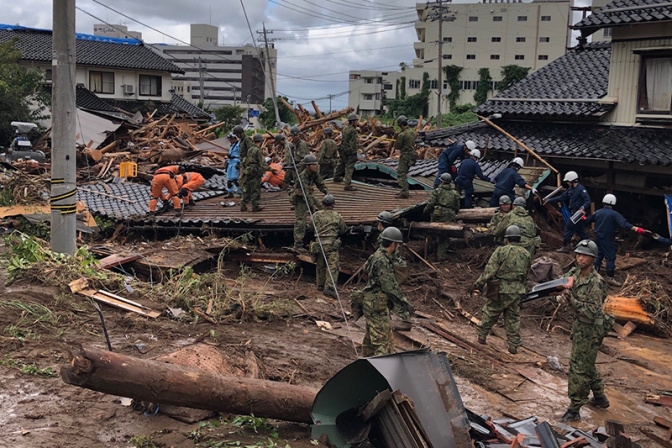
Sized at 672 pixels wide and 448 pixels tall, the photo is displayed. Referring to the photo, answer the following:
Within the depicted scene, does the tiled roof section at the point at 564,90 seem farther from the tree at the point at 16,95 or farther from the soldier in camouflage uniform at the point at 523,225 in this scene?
the tree at the point at 16,95

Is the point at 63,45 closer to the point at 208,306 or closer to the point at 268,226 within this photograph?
the point at 208,306

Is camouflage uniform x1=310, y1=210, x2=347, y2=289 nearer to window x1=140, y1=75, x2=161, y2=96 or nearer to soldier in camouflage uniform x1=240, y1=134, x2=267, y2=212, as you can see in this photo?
soldier in camouflage uniform x1=240, y1=134, x2=267, y2=212

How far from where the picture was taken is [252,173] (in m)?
13.9

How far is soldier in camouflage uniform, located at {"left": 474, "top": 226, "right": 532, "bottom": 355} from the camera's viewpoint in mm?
9266

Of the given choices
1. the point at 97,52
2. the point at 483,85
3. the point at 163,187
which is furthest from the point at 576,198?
the point at 483,85

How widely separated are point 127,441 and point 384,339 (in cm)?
363

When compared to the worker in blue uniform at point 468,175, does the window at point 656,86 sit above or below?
above

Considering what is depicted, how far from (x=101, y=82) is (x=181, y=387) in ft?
128

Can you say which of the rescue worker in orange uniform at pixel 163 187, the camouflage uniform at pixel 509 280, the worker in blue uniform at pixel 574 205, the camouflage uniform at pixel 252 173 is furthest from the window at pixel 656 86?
the rescue worker in orange uniform at pixel 163 187

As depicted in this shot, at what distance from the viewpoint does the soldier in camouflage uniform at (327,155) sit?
15.3 meters

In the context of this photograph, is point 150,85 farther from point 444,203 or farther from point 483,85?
point 444,203

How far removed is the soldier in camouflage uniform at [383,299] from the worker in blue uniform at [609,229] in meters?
5.95

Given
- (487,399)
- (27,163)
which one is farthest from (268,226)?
(27,163)

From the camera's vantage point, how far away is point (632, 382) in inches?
362
